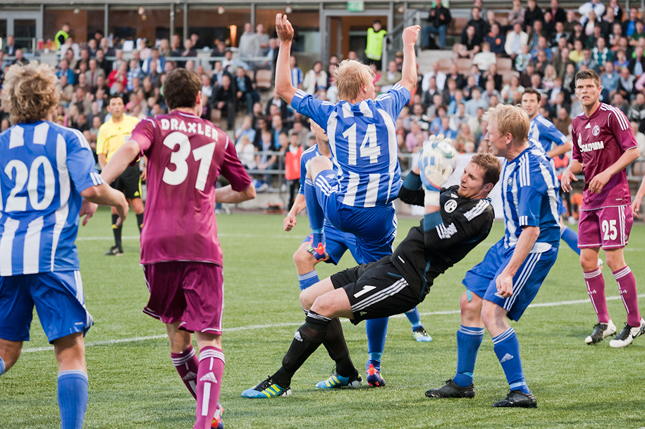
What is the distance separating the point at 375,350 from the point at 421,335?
157cm

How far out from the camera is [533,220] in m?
4.92

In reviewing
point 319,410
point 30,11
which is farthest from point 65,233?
point 30,11

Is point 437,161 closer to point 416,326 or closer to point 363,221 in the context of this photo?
point 363,221

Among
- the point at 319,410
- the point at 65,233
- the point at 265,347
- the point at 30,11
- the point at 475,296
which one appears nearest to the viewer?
the point at 65,233

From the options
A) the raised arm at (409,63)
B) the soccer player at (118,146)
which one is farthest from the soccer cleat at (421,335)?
the soccer player at (118,146)

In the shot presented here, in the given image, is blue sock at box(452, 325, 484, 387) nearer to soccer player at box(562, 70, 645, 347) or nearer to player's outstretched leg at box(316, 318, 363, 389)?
player's outstretched leg at box(316, 318, 363, 389)

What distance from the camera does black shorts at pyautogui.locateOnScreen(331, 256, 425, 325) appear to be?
190 inches

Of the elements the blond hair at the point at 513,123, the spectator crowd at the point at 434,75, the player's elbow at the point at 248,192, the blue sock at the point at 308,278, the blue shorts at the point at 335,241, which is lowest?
the blue sock at the point at 308,278

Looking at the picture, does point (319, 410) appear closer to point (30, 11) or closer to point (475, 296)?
point (475, 296)

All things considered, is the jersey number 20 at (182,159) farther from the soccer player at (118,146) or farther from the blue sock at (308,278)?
the soccer player at (118,146)

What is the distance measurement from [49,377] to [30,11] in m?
27.0

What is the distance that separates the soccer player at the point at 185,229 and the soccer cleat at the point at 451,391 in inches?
63.4

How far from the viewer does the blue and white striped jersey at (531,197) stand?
497 centimetres

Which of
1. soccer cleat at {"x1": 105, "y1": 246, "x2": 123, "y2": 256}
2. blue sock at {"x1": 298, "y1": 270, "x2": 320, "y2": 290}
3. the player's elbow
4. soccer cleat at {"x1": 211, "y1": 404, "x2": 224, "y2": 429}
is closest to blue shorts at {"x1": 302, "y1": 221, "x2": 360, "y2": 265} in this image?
blue sock at {"x1": 298, "y1": 270, "x2": 320, "y2": 290}
